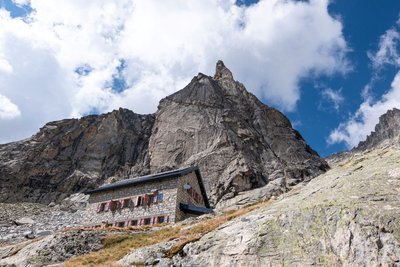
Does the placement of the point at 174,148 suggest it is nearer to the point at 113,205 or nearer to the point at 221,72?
the point at 113,205

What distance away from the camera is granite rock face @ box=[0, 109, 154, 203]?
102 meters

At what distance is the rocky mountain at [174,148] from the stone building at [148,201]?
29856 mm

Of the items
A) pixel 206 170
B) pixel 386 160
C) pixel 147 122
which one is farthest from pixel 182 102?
pixel 386 160

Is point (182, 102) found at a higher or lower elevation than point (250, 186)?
higher

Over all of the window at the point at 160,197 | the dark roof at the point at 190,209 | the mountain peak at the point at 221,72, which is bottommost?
the dark roof at the point at 190,209

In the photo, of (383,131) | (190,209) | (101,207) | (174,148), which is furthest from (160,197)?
(383,131)

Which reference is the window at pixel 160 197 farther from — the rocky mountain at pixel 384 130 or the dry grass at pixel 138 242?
the rocky mountain at pixel 384 130

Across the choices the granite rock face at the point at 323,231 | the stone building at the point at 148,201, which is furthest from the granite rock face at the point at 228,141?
the granite rock face at the point at 323,231

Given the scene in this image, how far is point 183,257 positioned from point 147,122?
104 metres

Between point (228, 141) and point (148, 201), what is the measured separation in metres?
45.2

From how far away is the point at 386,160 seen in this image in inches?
814

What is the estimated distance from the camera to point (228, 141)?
92.9 metres

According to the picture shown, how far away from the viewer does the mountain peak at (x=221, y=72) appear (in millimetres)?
131625

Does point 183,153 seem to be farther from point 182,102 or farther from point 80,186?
point 80,186
